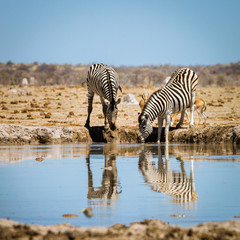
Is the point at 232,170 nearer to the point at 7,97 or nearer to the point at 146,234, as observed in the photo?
the point at 146,234

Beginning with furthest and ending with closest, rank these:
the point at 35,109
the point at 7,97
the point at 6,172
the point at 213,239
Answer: the point at 7,97 → the point at 35,109 → the point at 6,172 → the point at 213,239

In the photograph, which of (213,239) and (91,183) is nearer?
(213,239)

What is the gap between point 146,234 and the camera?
16.7 ft

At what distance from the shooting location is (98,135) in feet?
58.9

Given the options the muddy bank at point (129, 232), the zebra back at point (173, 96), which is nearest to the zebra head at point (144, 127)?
the zebra back at point (173, 96)

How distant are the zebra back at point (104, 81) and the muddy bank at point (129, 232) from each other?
39.4 feet

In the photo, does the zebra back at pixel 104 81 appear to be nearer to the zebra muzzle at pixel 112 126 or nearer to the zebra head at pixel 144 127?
the zebra muzzle at pixel 112 126

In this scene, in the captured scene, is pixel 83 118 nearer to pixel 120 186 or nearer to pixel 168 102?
pixel 168 102

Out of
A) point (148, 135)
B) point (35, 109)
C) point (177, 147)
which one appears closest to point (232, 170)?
point (177, 147)

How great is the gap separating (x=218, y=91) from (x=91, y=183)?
30605 mm

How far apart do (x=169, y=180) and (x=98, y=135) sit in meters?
9.12

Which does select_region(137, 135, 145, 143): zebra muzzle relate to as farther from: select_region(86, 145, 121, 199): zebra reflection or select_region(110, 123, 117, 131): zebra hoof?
select_region(86, 145, 121, 199): zebra reflection

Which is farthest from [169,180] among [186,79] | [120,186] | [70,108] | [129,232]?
[70,108]

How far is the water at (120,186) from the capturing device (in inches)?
258
